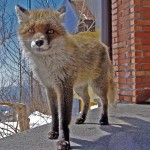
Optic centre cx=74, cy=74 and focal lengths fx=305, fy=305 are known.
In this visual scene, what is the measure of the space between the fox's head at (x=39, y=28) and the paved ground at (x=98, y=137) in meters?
0.58

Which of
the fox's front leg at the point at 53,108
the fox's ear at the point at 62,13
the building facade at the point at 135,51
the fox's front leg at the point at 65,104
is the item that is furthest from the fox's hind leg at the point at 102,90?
the building facade at the point at 135,51

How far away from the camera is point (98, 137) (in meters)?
1.97

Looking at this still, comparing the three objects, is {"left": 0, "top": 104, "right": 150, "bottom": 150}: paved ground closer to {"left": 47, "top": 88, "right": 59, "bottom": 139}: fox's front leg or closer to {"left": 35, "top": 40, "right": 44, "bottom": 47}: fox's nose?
{"left": 47, "top": 88, "right": 59, "bottom": 139}: fox's front leg

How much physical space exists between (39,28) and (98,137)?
0.80 meters

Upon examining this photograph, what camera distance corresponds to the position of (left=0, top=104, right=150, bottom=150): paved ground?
177 cm

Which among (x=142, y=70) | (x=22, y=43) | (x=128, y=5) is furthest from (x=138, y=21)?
(x=22, y=43)

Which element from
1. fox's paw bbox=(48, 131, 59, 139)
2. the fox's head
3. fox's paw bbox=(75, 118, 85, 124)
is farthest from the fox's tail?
the fox's head

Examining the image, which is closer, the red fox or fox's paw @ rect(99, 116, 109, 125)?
the red fox

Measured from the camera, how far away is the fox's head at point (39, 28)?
1.63 metres

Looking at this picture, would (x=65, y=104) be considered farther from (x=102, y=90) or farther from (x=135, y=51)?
(x=135, y=51)

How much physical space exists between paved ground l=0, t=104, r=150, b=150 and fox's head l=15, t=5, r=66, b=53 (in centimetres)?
58

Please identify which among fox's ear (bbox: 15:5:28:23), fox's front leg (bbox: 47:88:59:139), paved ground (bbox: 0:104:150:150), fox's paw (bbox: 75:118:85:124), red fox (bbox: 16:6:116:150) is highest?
fox's ear (bbox: 15:5:28:23)

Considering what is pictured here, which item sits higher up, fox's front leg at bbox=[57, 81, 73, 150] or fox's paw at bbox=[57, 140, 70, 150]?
fox's front leg at bbox=[57, 81, 73, 150]

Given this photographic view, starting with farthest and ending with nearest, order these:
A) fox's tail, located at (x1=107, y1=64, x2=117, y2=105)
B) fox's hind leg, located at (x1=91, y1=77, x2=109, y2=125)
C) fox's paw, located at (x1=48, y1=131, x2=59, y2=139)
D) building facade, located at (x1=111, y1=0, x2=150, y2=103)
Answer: building facade, located at (x1=111, y1=0, x2=150, y2=103) < fox's tail, located at (x1=107, y1=64, x2=117, y2=105) < fox's hind leg, located at (x1=91, y1=77, x2=109, y2=125) < fox's paw, located at (x1=48, y1=131, x2=59, y2=139)
